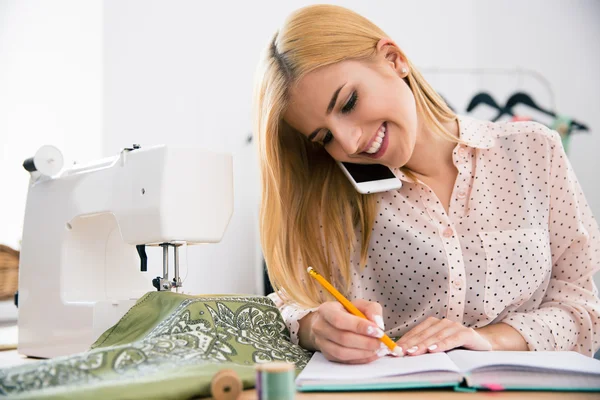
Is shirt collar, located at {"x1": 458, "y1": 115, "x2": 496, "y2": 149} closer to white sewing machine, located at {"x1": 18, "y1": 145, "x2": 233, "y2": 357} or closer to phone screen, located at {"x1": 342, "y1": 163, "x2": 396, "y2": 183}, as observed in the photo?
phone screen, located at {"x1": 342, "y1": 163, "x2": 396, "y2": 183}

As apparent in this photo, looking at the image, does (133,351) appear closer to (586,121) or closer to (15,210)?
(15,210)

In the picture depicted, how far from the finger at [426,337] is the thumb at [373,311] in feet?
0.22

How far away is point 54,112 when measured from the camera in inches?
119

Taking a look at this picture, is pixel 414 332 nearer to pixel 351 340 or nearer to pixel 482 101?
pixel 351 340

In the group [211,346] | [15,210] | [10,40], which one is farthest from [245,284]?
[211,346]

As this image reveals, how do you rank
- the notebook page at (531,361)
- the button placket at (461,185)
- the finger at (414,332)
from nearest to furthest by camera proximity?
the notebook page at (531,361) → the finger at (414,332) → the button placket at (461,185)

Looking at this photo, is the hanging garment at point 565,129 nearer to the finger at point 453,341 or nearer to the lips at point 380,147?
the lips at point 380,147

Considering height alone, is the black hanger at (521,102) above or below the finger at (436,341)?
above

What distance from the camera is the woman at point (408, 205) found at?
131 cm

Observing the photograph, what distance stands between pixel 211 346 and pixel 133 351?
Result: 154 mm

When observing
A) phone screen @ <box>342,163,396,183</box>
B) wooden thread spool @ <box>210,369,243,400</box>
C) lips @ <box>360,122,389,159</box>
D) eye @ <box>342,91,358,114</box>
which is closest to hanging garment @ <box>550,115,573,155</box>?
phone screen @ <box>342,163,396,183</box>

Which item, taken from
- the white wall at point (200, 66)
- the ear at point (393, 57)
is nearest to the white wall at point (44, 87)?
the white wall at point (200, 66)

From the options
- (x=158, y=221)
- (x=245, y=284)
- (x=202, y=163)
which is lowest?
(x=245, y=284)

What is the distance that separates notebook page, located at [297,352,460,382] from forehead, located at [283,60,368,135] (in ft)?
1.87
